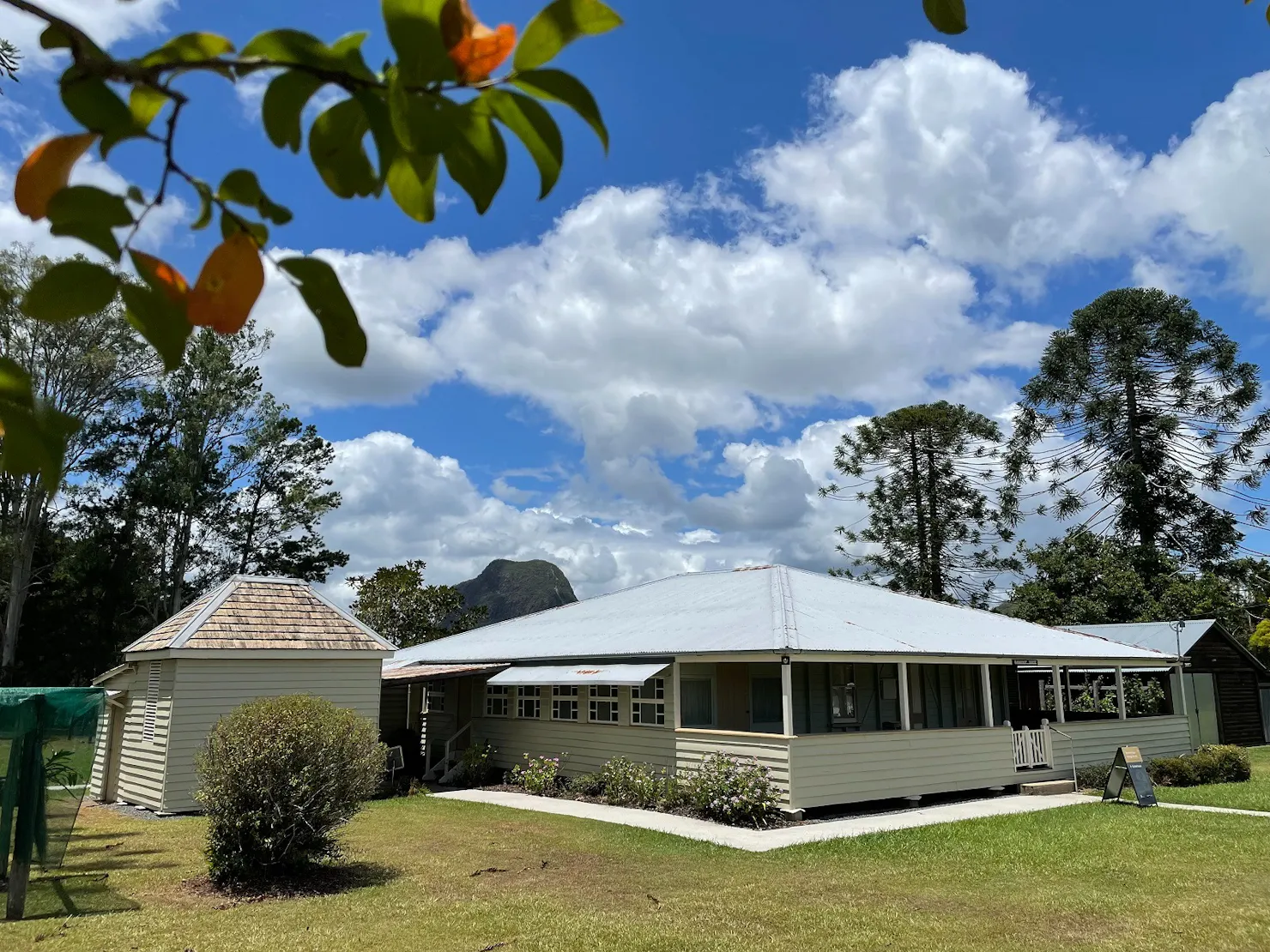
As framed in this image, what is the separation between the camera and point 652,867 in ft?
33.8

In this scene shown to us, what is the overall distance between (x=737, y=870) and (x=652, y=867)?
37.8 inches

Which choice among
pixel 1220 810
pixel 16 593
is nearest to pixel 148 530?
pixel 16 593

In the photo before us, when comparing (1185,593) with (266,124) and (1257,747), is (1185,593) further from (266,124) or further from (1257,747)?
(266,124)

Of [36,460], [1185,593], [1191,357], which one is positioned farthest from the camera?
[1191,357]

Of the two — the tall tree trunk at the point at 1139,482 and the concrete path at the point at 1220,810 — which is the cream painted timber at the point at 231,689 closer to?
the concrete path at the point at 1220,810

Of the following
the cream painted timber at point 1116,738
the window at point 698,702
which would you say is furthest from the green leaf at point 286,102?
the cream painted timber at point 1116,738

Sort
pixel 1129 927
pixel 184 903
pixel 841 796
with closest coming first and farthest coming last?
pixel 1129 927 < pixel 184 903 < pixel 841 796

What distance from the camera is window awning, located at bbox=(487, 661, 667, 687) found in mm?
15797

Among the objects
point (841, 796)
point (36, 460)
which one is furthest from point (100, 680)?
point (36, 460)

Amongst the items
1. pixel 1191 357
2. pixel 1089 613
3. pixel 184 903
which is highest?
A: pixel 1191 357

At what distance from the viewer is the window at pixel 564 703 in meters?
18.4

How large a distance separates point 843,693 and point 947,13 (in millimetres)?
18195

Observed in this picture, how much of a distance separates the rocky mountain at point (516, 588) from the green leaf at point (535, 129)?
70682mm

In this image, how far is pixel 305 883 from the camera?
9.56 metres
